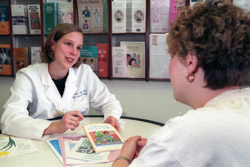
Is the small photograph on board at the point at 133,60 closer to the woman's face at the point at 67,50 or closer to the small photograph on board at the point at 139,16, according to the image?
the small photograph on board at the point at 139,16

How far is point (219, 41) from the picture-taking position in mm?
658

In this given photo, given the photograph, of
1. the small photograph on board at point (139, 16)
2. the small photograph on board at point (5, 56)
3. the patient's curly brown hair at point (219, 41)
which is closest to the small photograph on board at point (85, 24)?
the small photograph on board at point (139, 16)

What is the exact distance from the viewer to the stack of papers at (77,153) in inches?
40.8

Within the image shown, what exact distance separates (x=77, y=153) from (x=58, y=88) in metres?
0.91

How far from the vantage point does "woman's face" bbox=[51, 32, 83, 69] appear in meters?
1.88

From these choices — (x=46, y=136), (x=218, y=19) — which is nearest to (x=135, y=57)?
(x=46, y=136)

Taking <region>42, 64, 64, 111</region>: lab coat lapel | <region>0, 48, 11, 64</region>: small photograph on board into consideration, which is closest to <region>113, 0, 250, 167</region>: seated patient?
<region>42, 64, 64, 111</region>: lab coat lapel

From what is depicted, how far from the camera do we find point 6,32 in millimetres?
2750

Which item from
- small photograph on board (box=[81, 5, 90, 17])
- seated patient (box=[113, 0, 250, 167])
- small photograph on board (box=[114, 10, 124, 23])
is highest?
small photograph on board (box=[81, 5, 90, 17])

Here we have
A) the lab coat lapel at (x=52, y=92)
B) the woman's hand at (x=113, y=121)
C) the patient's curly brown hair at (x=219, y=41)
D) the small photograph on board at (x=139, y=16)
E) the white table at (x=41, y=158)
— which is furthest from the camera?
the small photograph on board at (x=139, y=16)

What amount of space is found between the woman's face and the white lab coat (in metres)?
0.11

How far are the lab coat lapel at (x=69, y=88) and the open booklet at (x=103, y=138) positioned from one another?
550mm

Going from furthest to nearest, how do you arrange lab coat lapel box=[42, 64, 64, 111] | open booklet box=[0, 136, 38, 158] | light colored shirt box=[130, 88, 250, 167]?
lab coat lapel box=[42, 64, 64, 111], open booklet box=[0, 136, 38, 158], light colored shirt box=[130, 88, 250, 167]

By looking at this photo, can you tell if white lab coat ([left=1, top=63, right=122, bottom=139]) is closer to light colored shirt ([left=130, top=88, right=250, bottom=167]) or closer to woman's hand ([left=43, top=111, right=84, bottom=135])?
woman's hand ([left=43, top=111, right=84, bottom=135])
